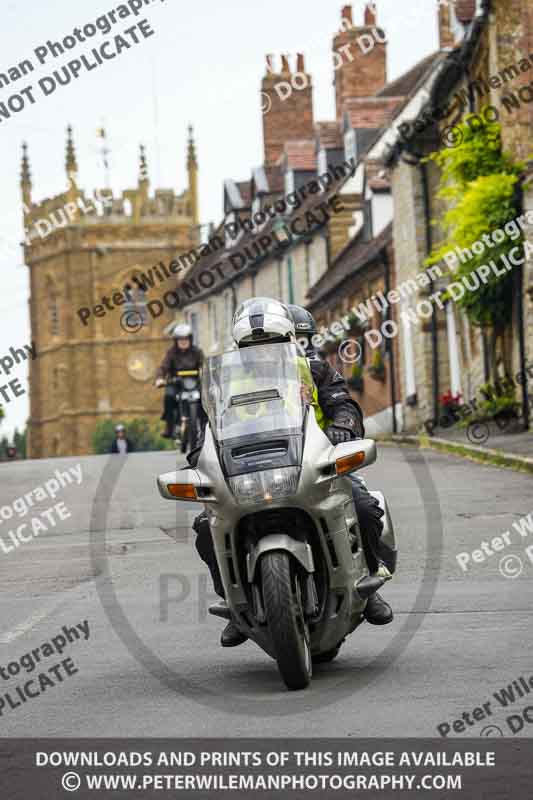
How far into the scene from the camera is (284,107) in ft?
197

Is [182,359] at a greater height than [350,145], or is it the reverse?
[350,145]

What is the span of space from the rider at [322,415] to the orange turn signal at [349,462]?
0.32 m

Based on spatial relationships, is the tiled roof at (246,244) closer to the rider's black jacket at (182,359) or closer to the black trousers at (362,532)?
the rider's black jacket at (182,359)

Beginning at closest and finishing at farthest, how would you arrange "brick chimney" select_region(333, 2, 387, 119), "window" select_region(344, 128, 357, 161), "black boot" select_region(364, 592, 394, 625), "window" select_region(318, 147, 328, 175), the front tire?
the front tire → "black boot" select_region(364, 592, 394, 625) → "window" select_region(344, 128, 357, 161) → "window" select_region(318, 147, 328, 175) → "brick chimney" select_region(333, 2, 387, 119)

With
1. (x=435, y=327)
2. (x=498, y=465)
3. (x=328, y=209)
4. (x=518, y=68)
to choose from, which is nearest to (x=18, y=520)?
(x=498, y=465)

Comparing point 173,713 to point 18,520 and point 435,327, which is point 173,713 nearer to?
point 18,520

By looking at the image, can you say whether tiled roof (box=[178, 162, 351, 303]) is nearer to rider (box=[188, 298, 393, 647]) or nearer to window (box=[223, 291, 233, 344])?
window (box=[223, 291, 233, 344])

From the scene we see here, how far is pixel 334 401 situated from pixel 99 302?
323 feet

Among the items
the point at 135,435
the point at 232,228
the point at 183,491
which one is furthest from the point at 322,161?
the point at 135,435

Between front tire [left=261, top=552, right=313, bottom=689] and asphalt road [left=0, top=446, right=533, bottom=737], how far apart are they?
7.8 inches

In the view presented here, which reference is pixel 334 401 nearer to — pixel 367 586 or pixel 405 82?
pixel 367 586

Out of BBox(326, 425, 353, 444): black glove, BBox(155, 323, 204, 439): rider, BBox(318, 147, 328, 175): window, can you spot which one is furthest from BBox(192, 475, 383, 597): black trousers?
BBox(318, 147, 328, 175): window

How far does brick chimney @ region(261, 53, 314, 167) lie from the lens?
58.6m
